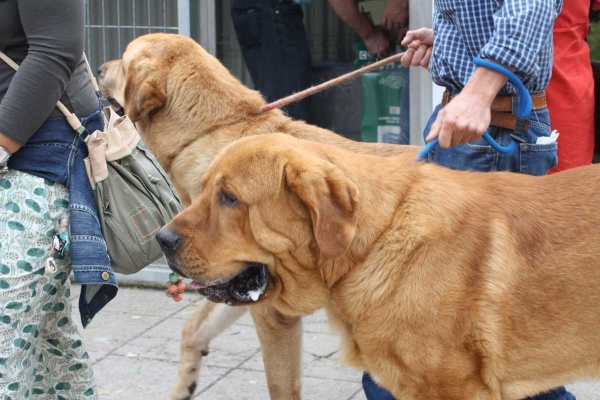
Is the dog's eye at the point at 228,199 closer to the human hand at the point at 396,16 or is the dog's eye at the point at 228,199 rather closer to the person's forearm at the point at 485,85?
the person's forearm at the point at 485,85

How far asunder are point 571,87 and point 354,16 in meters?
3.00

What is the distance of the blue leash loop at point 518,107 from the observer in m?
2.92

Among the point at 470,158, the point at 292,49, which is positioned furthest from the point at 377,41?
the point at 470,158

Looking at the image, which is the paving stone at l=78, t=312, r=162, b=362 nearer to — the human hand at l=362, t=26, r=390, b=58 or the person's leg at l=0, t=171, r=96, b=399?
the person's leg at l=0, t=171, r=96, b=399

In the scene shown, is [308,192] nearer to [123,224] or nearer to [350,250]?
[350,250]

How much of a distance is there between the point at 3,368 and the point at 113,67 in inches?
81.3

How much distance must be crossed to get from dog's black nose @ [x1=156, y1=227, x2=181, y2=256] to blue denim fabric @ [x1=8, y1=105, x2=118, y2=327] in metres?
0.43

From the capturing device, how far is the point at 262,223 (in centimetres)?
274

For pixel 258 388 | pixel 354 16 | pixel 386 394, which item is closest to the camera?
pixel 386 394

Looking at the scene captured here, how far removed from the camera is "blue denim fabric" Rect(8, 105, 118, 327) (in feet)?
10.3

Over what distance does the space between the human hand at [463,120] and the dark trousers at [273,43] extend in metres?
3.50

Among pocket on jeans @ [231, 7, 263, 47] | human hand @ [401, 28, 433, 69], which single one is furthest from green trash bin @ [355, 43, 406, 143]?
human hand @ [401, 28, 433, 69]

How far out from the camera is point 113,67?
15.3 ft

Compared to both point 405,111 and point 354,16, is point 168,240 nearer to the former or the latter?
point 405,111
